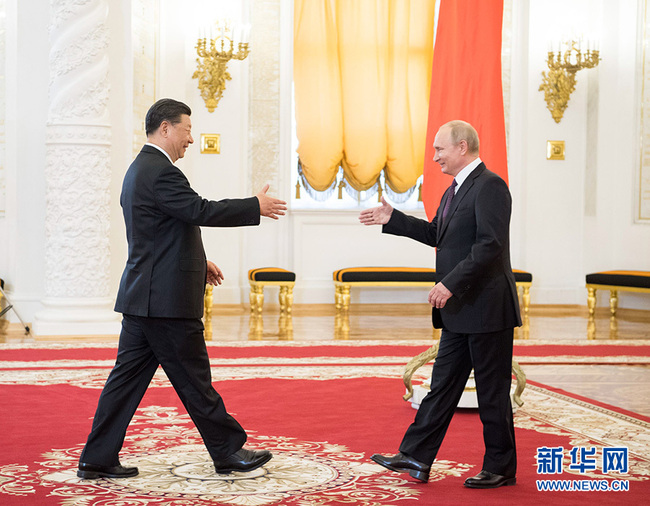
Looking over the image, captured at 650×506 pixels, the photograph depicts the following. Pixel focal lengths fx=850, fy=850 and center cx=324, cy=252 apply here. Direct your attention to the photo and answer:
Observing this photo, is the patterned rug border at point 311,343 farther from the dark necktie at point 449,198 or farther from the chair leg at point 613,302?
the dark necktie at point 449,198

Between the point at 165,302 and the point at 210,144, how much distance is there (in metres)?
6.86

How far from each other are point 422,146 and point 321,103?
4.51 ft

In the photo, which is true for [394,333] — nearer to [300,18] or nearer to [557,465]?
[300,18]

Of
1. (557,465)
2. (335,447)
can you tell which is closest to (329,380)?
(335,447)

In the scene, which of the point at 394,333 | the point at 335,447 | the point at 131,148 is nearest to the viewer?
the point at 335,447

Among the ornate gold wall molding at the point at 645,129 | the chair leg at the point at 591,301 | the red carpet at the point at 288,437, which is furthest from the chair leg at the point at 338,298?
the ornate gold wall molding at the point at 645,129

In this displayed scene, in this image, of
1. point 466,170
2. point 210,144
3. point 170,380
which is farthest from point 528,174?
point 170,380

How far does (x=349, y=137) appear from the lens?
10453mm

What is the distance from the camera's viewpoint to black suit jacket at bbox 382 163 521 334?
3.33 metres

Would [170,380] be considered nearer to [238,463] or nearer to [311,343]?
[238,463]

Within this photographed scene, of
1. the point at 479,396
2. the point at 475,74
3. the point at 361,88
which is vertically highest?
the point at 361,88

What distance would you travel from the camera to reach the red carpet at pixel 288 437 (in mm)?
3260

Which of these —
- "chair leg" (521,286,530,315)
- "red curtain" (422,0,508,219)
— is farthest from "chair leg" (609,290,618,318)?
"red curtain" (422,0,508,219)

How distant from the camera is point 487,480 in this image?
3354 millimetres
